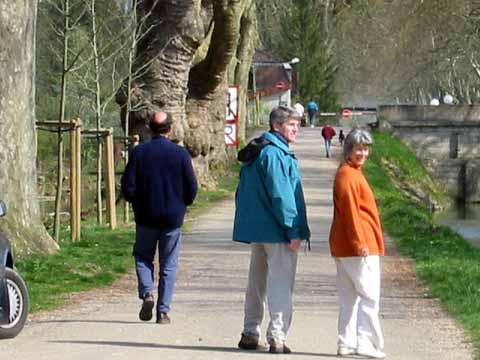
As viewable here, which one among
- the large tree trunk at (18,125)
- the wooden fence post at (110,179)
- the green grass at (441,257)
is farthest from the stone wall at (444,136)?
the large tree trunk at (18,125)

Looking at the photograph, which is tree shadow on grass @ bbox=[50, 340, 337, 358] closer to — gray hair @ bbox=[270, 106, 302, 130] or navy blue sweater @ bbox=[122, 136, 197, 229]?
navy blue sweater @ bbox=[122, 136, 197, 229]

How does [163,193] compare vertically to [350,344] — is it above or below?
above

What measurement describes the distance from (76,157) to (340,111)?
225 ft

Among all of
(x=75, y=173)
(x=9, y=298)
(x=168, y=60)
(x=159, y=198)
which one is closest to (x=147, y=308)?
(x=159, y=198)

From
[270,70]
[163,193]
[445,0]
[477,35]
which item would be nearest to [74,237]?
[163,193]

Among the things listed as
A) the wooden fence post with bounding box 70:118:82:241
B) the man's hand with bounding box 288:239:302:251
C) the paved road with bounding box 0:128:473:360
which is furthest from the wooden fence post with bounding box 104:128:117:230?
the man's hand with bounding box 288:239:302:251

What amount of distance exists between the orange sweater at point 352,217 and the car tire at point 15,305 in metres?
2.50

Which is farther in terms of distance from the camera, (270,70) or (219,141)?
(270,70)

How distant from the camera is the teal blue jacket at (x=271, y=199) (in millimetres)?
10219

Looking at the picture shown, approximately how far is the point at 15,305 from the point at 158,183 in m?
1.58

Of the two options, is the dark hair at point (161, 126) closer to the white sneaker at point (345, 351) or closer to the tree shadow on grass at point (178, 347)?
the tree shadow on grass at point (178, 347)

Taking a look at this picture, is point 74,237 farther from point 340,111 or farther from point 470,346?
point 340,111

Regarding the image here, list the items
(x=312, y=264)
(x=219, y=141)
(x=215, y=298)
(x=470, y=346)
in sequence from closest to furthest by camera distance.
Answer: (x=470, y=346) < (x=215, y=298) < (x=312, y=264) < (x=219, y=141)

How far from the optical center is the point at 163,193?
1175 cm
